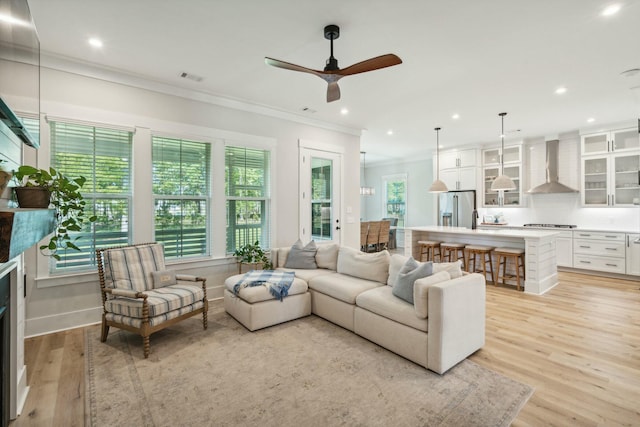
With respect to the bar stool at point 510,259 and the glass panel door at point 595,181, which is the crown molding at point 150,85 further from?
the glass panel door at point 595,181

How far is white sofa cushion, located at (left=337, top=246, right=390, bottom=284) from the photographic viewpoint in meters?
3.48

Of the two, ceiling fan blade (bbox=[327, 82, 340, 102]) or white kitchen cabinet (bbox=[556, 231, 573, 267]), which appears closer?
ceiling fan blade (bbox=[327, 82, 340, 102])

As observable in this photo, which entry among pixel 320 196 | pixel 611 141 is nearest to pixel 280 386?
pixel 320 196

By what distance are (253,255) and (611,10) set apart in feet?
14.4

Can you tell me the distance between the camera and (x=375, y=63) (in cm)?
245

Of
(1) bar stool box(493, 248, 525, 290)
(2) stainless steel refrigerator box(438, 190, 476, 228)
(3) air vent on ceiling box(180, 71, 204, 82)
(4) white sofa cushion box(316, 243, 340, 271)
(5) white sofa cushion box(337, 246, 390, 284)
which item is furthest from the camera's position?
(2) stainless steel refrigerator box(438, 190, 476, 228)

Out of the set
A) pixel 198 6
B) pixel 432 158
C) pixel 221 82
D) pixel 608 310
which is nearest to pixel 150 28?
pixel 198 6

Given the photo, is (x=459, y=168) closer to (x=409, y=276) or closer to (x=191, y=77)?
(x=409, y=276)

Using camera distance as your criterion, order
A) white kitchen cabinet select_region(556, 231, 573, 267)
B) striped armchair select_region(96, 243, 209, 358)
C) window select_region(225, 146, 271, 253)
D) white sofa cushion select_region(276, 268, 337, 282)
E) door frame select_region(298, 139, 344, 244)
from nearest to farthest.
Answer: striped armchair select_region(96, 243, 209, 358), white sofa cushion select_region(276, 268, 337, 282), window select_region(225, 146, 271, 253), door frame select_region(298, 139, 344, 244), white kitchen cabinet select_region(556, 231, 573, 267)

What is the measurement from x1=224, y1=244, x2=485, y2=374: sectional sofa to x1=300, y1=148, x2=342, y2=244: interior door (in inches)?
50.0

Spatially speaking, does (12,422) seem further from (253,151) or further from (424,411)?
(253,151)

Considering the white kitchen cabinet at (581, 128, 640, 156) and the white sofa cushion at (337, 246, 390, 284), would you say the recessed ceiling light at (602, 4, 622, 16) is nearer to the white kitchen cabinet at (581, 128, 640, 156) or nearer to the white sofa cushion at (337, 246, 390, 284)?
the white sofa cushion at (337, 246, 390, 284)

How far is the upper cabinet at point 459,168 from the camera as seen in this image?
7.42 meters

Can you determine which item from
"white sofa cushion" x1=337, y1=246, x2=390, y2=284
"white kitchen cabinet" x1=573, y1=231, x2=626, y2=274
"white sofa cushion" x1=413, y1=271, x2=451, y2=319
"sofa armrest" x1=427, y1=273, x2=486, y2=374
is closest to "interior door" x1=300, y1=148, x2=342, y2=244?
"white sofa cushion" x1=337, y1=246, x2=390, y2=284
